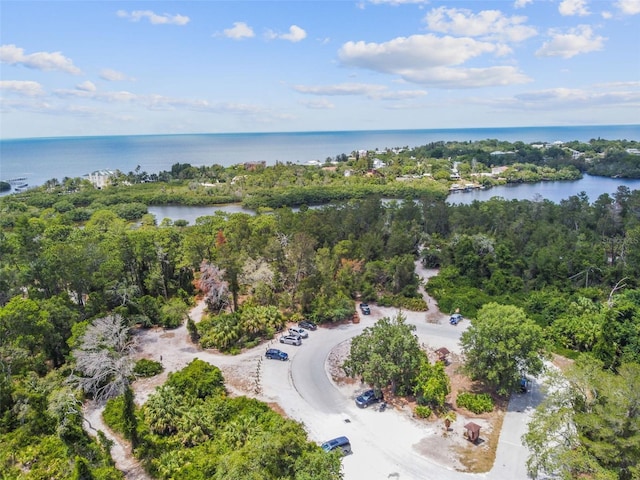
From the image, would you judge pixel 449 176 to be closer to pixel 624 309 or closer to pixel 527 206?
pixel 527 206

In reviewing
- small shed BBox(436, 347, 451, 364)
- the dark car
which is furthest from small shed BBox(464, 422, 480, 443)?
small shed BBox(436, 347, 451, 364)

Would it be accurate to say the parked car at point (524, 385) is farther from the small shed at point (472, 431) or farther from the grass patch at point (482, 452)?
the small shed at point (472, 431)

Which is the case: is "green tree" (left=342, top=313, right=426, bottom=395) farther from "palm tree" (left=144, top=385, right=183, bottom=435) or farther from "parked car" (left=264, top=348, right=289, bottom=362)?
"palm tree" (left=144, top=385, right=183, bottom=435)

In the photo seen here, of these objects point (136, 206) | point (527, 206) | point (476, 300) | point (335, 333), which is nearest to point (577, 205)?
point (527, 206)

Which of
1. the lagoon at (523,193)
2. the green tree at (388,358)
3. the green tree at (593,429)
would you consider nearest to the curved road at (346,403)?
the green tree at (388,358)

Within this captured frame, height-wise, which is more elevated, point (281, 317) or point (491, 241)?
point (491, 241)

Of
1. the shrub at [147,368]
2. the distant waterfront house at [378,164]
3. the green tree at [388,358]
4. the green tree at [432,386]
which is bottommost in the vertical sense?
the shrub at [147,368]
